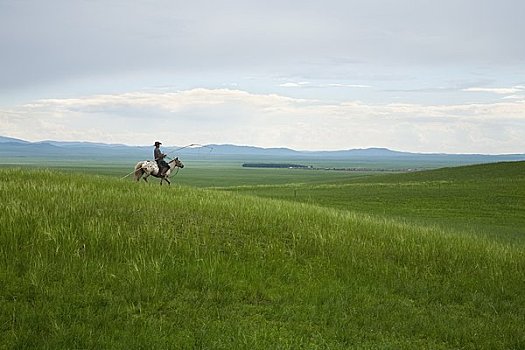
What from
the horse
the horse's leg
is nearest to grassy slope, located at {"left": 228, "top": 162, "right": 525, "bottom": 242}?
the horse

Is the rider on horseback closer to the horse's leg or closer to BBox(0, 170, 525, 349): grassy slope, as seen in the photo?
the horse's leg

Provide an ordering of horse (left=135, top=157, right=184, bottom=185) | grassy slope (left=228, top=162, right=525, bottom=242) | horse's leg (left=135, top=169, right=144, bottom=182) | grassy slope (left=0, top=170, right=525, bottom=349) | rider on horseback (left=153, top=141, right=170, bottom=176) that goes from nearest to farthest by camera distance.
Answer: grassy slope (left=0, top=170, right=525, bottom=349)
grassy slope (left=228, top=162, right=525, bottom=242)
rider on horseback (left=153, top=141, right=170, bottom=176)
horse (left=135, top=157, right=184, bottom=185)
horse's leg (left=135, top=169, right=144, bottom=182)

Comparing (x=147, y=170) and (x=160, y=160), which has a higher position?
(x=160, y=160)

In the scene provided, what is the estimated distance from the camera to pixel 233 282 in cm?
1144

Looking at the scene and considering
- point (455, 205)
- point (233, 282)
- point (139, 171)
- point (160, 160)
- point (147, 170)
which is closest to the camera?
point (233, 282)

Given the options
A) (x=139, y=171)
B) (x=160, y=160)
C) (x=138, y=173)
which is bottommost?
(x=138, y=173)

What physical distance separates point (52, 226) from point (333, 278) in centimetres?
659

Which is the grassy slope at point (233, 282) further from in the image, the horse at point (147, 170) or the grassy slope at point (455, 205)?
the horse at point (147, 170)

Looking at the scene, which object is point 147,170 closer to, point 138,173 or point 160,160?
point 138,173

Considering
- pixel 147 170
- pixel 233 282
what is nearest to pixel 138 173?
pixel 147 170

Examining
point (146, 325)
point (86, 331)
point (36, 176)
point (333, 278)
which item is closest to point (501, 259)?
point (333, 278)

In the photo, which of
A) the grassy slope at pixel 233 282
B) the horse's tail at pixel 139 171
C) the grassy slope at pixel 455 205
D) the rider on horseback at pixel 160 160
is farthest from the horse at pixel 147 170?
the grassy slope at pixel 233 282

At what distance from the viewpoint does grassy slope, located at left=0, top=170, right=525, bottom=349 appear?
9.24 meters

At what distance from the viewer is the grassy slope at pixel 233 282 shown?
924cm
